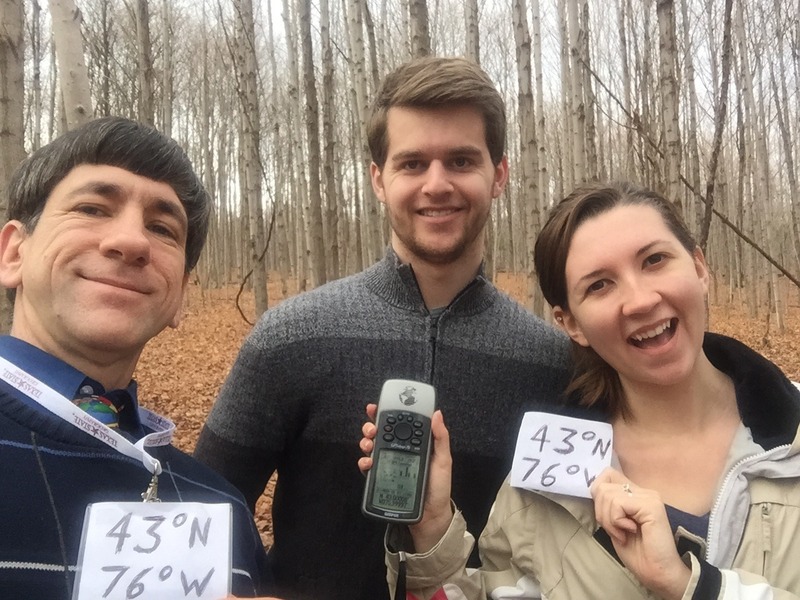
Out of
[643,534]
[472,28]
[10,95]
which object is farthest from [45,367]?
[472,28]

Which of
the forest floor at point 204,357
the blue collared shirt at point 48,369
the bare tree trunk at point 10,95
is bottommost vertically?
the forest floor at point 204,357

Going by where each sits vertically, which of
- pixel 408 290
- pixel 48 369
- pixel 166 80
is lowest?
pixel 48 369

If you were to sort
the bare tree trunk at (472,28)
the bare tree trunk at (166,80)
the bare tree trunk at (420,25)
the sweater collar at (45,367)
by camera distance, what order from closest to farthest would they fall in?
the sweater collar at (45,367) → the bare tree trunk at (420,25) → the bare tree trunk at (472,28) → the bare tree trunk at (166,80)

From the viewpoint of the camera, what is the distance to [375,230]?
→ 1032 cm

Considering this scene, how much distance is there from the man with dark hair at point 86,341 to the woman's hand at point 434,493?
0.41 meters

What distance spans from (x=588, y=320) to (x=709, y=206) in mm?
2115

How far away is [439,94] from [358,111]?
29.6 feet

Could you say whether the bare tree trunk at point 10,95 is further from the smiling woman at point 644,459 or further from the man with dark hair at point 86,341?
the smiling woman at point 644,459

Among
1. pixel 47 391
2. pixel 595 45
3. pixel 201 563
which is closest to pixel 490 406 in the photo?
pixel 201 563

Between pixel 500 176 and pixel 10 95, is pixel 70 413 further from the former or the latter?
pixel 10 95

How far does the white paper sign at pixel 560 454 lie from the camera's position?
1.44 m

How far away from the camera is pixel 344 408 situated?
1.81 meters

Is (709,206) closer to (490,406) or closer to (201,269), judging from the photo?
(490,406)

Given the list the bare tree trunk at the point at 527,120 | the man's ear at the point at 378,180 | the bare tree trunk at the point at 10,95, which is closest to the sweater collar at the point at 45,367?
the man's ear at the point at 378,180
